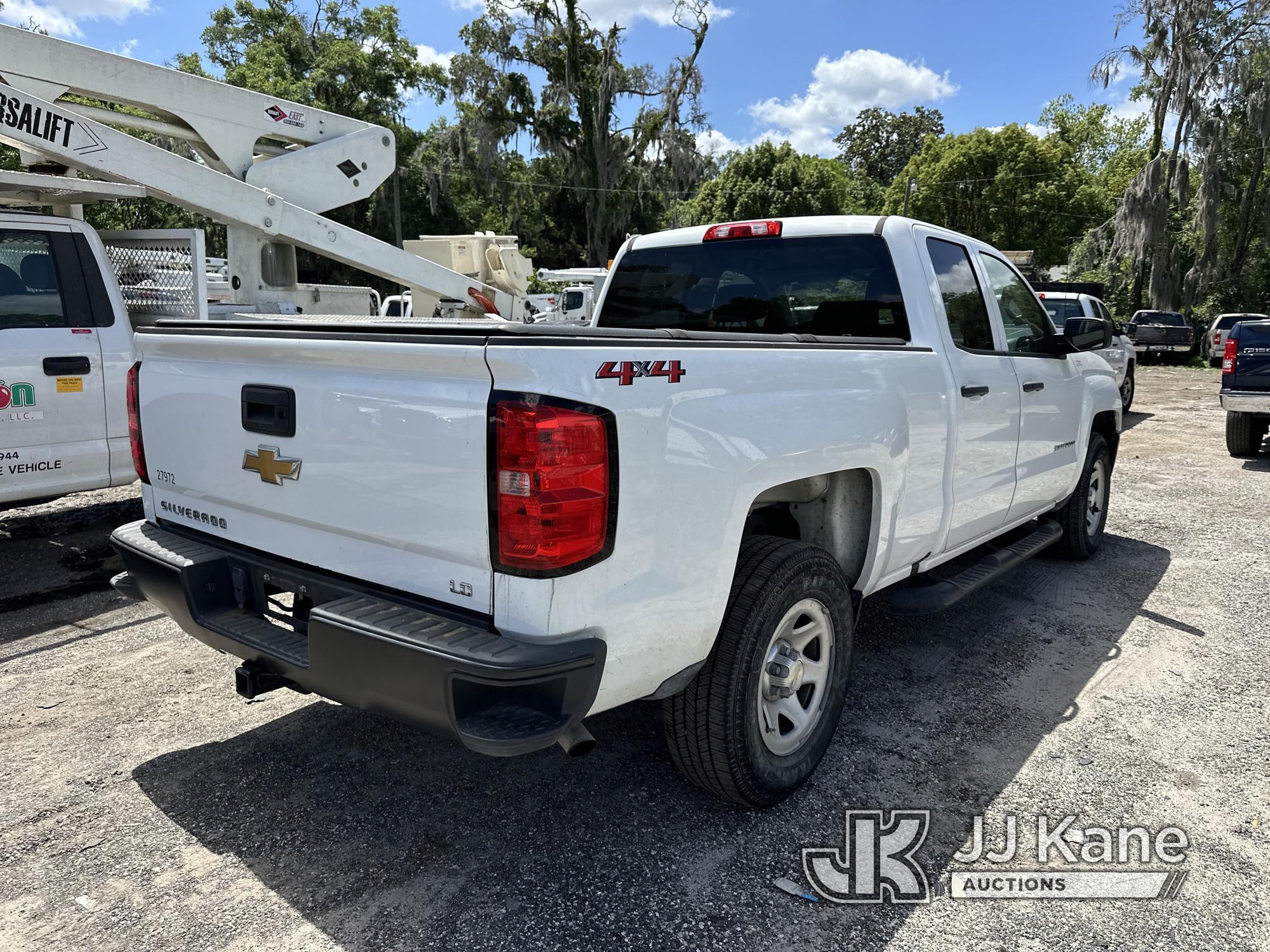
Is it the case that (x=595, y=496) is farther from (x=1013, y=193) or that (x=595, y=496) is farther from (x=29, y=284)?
(x=1013, y=193)

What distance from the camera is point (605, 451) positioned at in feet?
7.66

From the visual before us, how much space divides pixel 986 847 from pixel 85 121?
6.92 meters

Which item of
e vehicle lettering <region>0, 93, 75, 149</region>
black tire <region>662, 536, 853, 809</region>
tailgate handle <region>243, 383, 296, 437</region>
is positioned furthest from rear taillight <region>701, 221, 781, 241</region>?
e vehicle lettering <region>0, 93, 75, 149</region>

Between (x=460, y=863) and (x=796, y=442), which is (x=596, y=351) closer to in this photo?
(x=796, y=442)

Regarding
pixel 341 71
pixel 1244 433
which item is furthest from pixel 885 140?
pixel 1244 433

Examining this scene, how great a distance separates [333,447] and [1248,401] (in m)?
10.5

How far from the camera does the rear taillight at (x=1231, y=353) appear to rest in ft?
32.4

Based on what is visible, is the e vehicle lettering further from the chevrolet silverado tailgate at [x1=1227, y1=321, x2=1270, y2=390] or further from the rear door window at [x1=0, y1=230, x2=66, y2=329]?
the chevrolet silverado tailgate at [x1=1227, y1=321, x2=1270, y2=390]

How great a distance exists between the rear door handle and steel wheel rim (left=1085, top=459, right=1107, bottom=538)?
6.75 m

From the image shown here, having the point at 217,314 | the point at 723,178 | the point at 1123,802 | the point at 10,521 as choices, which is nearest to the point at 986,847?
the point at 1123,802

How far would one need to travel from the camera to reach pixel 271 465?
2889mm

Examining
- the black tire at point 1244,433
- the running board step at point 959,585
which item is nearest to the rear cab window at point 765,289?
the running board step at point 959,585

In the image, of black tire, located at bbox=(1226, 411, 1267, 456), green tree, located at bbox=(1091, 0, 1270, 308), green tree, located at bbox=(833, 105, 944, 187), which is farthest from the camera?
green tree, located at bbox=(833, 105, 944, 187)

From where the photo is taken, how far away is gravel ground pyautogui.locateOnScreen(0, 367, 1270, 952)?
103 inches
